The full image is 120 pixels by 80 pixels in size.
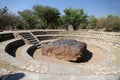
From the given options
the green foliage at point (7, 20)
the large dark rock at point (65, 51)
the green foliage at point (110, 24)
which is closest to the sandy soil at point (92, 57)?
the large dark rock at point (65, 51)

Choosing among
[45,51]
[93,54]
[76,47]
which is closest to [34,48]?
[45,51]

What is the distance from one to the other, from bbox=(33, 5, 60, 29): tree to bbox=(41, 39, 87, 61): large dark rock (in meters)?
18.4

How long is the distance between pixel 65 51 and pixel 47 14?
19.4m

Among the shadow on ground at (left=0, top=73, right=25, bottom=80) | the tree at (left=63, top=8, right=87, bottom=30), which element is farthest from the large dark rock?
the tree at (left=63, top=8, right=87, bottom=30)

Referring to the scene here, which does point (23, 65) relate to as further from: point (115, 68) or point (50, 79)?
point (115, 68)

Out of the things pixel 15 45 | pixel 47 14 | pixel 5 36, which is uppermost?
pixel 47 14

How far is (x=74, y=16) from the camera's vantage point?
2359cm

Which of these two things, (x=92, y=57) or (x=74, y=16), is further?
(x=74, y=16)

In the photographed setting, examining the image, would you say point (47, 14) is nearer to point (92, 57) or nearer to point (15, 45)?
point (15, 45)

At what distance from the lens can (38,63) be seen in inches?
230

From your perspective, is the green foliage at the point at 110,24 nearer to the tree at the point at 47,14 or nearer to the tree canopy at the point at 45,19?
the tree canopy at the point at 45,19

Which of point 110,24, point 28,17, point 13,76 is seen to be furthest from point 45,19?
point 13,76

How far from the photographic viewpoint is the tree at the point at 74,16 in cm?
2369

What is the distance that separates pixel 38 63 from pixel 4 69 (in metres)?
1.34
